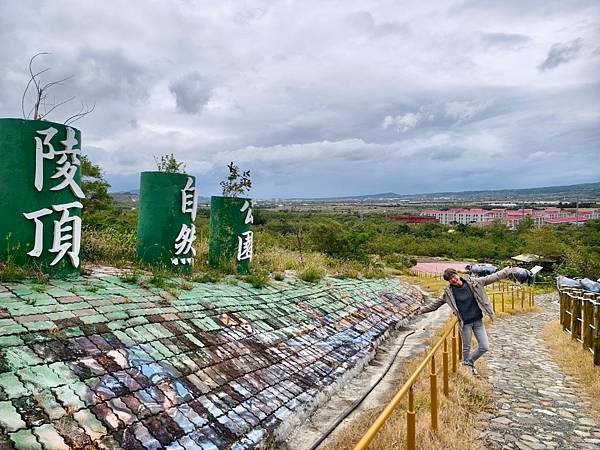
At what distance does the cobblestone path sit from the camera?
5980 millimetres

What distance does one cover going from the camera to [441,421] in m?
6.19

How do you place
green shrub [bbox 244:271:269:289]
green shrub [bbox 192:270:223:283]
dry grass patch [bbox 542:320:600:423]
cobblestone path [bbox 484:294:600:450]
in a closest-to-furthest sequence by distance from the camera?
cobblestone path [bbox 484:294:600:450], dry grass patch [bbox 542:320:600:423], green shrub [bbox 192:270:223:283], green shrub [bbox 244:271:269:289]

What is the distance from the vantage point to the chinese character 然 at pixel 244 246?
11.4 meters

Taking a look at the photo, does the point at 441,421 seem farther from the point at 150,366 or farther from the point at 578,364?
the point at 578,364

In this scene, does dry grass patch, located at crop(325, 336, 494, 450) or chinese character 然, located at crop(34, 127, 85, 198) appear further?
chinese character 然, located at crop(34, 127, 85, 198)

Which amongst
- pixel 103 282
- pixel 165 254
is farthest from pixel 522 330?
pixel 103 282

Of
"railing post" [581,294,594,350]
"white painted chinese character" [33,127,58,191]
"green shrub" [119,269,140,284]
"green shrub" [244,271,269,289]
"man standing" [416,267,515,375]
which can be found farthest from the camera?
"railing post" [581,294,594,350]

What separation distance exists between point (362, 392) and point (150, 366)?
12.7 feet

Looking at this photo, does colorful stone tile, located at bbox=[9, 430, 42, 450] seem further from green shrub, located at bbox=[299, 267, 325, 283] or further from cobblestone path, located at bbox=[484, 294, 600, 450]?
green shrub, located at bbox=[299, 267, 325, 283]

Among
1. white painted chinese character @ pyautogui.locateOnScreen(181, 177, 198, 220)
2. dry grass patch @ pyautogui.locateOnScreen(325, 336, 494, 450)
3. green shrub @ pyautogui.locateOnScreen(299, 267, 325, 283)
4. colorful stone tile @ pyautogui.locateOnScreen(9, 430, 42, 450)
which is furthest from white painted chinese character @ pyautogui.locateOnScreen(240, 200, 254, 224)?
colorful stone tile @ pyautogui.locateOnScreen(9, 430, 42, 450)

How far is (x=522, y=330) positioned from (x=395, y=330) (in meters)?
5.49

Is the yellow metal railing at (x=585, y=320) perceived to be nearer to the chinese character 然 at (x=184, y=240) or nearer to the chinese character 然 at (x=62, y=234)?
the chinese character 然 at (x=184, y=240)

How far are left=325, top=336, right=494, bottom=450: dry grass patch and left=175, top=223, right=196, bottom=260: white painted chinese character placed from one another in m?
4.45

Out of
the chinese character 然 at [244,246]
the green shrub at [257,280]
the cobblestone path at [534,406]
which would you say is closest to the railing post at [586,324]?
the cobblestone path at [534,406]
